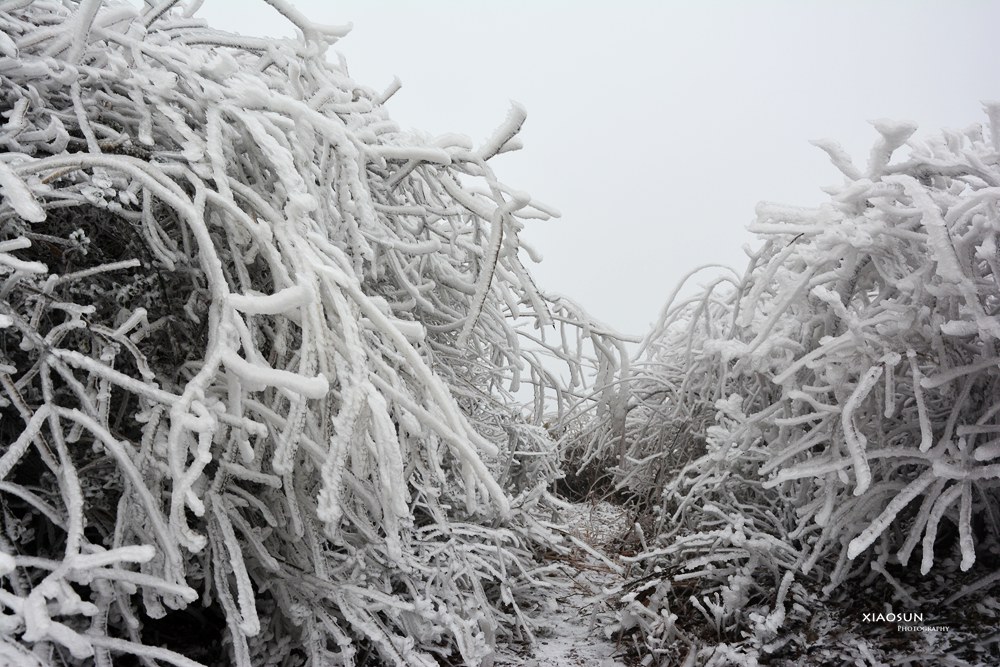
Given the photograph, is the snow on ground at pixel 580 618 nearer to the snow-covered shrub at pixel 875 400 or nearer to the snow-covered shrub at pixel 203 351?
the snow-covered shrub at pixel 875 400

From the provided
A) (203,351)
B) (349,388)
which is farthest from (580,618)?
(349,388)

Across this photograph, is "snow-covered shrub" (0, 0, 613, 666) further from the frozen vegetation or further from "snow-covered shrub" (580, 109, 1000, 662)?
"snow-covered shrub" (580, 109, 1000, 662)

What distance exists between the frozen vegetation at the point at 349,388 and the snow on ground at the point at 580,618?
2 cm

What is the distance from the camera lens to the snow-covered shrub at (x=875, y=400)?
158 centimetres

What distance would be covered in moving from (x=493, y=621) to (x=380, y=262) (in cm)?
102

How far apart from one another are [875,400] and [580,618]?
1140mm

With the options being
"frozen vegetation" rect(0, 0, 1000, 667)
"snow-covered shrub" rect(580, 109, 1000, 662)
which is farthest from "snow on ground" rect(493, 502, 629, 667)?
"snow-covered shrub" rect(580, 109, 1000, 662)

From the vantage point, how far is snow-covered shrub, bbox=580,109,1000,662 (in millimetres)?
1579

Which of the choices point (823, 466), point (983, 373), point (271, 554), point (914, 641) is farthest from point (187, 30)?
point (914, 641)

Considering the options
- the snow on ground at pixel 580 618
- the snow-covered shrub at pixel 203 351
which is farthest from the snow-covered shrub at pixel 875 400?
the snow-covered shrub at pixel 203 351

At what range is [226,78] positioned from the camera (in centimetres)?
136

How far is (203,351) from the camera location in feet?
4.79

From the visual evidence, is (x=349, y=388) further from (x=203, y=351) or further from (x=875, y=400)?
(x=875, y=400)

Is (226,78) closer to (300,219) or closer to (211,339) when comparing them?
(300,219)
